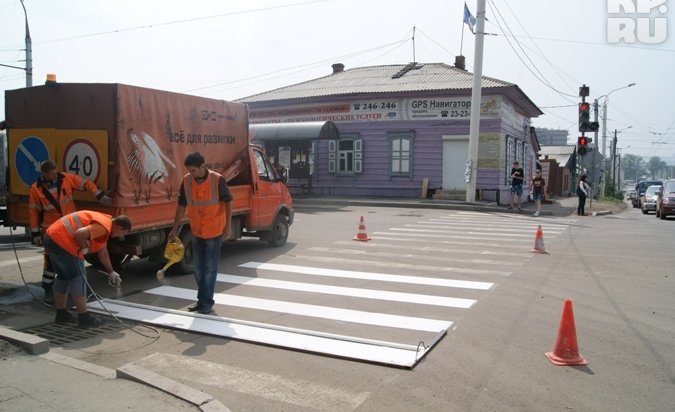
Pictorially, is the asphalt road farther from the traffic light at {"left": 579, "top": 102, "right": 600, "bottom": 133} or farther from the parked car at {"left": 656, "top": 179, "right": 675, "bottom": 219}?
the parked car at {"left": 656, "top": 179, "right": 675, "bottom": 219}

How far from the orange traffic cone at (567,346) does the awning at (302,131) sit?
20165 millimetres

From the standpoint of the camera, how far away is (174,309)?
6.86 m

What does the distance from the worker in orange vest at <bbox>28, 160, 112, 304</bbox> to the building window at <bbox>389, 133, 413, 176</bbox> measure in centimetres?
1988

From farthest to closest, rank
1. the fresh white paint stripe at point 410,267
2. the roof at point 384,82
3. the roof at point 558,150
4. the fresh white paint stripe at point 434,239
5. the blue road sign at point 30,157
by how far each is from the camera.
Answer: the roof at point 558,150 < the roof at point 384,82 < the fresh white paint stripe at point 434,239 < the fresh white paint stripe at point 410,267 < the blue road sign at point 30,157

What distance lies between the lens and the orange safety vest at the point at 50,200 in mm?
6918

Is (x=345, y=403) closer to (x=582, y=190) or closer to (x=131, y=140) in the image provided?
(x=131, y=140)

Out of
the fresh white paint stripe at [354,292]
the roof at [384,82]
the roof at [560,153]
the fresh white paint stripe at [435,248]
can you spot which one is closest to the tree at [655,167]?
the roof at [560,153]

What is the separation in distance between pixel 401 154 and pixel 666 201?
11.2 metres

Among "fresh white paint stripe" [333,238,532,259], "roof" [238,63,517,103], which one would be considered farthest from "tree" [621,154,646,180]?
"fresh white paint stripe" [333,238,532,259]

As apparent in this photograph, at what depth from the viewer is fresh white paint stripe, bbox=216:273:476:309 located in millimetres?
7117

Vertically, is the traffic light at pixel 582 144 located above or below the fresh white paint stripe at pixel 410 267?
above

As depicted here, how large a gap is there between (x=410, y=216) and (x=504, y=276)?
10062 millimetres

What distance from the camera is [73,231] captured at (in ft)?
18.8

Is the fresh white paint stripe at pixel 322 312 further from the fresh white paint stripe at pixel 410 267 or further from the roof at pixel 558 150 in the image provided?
the roof at pixel 558 150
